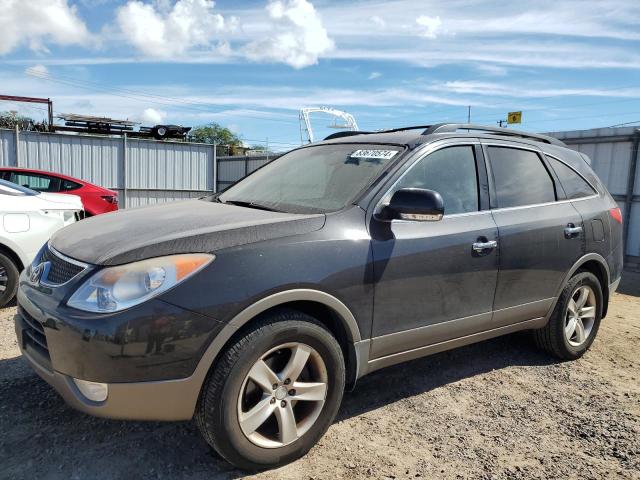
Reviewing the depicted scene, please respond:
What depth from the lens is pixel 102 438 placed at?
2885mm

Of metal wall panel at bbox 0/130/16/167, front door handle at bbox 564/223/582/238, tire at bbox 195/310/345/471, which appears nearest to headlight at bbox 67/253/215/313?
tire at bbox 195/310/345/471

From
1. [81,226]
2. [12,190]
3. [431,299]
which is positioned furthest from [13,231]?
[431,299]

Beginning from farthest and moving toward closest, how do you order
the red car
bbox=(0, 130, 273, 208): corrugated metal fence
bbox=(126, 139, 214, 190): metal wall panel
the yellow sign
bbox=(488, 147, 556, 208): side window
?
the yellow sign, bbox=(126, 139, 214, 190): metal wall panel, bbox=(0, 130, 273, 208): corrugated metal fence, the red car, bbox=(488, 147, 556, 208): side window

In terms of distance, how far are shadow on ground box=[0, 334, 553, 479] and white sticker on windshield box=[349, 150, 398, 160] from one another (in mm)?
1590

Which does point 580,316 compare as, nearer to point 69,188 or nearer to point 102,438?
point 102,438

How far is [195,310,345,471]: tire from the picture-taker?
2.40 metres

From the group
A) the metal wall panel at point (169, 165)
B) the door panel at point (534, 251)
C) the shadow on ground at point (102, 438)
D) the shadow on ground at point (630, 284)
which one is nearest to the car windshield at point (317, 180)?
the door panel at point (534, 251)

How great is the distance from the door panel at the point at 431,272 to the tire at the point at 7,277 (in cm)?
398

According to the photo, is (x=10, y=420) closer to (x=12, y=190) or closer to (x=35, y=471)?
(x=35, y=471)

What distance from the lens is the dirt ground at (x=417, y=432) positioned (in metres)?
2.67

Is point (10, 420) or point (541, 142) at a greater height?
point (541, 142)

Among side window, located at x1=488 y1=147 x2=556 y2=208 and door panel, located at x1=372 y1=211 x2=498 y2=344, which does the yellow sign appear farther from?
door panel, located at x1=372 y1=211 x2=498 y2=344

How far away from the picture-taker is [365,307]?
9.32 feet

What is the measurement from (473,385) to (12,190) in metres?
4.86
